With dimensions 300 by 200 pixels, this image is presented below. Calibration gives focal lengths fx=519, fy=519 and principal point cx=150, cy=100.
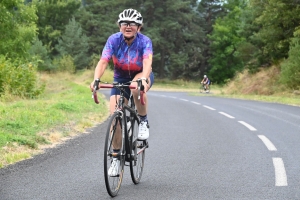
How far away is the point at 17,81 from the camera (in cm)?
1938

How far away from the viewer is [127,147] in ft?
19.2

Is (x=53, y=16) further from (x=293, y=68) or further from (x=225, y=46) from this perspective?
(x=293, y=68)

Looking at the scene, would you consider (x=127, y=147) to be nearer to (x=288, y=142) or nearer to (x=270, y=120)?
(x=288, y=142)

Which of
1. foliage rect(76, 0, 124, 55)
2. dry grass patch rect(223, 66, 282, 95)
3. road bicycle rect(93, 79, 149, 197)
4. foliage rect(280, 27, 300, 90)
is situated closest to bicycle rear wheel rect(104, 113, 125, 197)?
road bicycle rect(93, 79, 149, 197)

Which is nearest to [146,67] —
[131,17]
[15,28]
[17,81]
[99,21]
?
[131,17]

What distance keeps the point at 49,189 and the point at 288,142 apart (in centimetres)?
554

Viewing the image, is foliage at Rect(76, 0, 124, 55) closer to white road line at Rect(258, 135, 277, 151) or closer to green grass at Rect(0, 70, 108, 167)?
green grass at Rect(0, 70, 108, 167)

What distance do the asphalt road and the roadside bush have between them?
7.85 metres

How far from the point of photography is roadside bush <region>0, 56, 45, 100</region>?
1877 centimetres

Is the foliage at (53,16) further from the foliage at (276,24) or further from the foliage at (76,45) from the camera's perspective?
the foliage at (276,24)

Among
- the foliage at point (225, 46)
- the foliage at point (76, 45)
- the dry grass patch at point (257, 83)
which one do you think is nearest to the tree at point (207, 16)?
the foliage at point (225, 46)

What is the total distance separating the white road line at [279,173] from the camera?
6.26 m

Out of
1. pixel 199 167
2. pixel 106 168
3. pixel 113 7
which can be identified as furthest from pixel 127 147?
pixel 113 7

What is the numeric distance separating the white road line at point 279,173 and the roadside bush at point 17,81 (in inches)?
479
